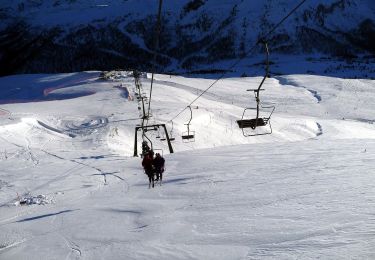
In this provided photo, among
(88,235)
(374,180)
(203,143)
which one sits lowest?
(203,143)

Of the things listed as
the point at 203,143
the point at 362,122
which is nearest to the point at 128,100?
the point at 203,143

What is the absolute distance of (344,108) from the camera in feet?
198

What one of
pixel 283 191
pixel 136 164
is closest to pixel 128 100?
pixel 136 164

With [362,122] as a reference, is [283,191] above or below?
above

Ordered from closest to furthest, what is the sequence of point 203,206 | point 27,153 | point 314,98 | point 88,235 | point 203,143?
point 88,235 < point 203,206 < point 27,153 < point 203,143 < point 314,98

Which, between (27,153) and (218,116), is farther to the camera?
(218,116)

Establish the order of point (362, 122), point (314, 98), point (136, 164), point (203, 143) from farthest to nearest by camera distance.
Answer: point (314, 98)
point (362, 122)
point (203, 143)
point (136, 164)

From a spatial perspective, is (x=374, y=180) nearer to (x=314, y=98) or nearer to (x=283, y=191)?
(x=283, y=191)

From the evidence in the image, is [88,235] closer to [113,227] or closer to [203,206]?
[113,227]

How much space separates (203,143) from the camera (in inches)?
1511

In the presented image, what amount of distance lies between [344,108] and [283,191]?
166 feet

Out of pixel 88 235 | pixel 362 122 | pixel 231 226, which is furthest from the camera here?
pixel 362 122

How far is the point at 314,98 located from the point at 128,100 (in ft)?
92.8

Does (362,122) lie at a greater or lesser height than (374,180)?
lesser
